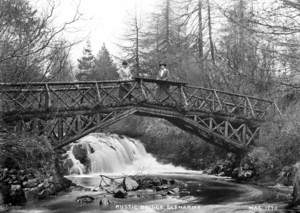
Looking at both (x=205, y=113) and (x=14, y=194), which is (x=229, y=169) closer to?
(x=205, y=113)

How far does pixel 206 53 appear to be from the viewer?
26.7 meters

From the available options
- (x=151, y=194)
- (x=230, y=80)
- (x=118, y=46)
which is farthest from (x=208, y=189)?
(x=118, y=46)

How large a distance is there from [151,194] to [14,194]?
403 cm

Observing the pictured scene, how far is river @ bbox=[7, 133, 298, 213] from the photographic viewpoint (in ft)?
32.2

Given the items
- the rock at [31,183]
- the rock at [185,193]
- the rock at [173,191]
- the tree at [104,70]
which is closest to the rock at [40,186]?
the rock at [31,183]

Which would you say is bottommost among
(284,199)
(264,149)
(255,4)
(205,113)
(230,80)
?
(284,199)

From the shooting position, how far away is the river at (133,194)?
387 inches

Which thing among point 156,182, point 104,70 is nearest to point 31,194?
point 156,182

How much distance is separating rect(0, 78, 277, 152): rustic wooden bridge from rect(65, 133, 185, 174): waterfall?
3198 mm

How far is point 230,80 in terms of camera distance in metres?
24.5

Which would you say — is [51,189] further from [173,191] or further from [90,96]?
[90,96]

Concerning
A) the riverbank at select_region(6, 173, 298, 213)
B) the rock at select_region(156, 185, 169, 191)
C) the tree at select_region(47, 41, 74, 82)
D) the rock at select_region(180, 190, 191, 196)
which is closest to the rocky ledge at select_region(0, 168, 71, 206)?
the riverbank at select_region(6, 173, 298, 213)

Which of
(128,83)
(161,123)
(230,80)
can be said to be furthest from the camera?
(161,123)

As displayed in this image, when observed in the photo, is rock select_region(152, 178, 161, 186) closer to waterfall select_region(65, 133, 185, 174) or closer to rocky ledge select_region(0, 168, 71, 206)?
rocky ledge select_region(0, 168, 71, 206)
